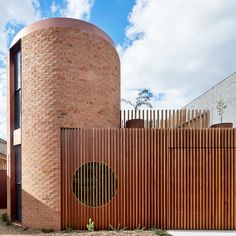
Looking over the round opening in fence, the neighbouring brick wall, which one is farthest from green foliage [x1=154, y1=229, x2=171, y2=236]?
the neighbouring brick wall

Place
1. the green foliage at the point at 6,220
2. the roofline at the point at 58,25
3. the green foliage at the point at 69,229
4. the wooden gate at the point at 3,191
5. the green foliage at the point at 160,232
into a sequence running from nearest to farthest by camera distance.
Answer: the green foliage at the point at 160,232 < the green foliage at the point at 69,229 < the roofline at the point at 58,25 < the green foliage at the point at 6,220 < the wooden gate at the point at 3,191

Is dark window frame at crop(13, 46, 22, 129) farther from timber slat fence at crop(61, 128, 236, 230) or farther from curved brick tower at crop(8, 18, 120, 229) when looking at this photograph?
timber slat fence at crop(61, 128, 236, 230)

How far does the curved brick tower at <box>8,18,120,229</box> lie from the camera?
644cm

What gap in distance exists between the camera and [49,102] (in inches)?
258

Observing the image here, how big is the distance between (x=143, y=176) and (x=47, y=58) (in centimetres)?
490

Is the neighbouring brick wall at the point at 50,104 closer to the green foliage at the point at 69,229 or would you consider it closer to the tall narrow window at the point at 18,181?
the green foliage at the point at 69,229

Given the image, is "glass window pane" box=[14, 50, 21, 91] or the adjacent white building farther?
the adjacent white building

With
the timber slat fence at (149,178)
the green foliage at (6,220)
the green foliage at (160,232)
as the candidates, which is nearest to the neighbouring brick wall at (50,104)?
the timber slat fence at (149,178)

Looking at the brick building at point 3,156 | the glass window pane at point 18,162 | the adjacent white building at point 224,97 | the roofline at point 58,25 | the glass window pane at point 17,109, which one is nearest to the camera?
the roofline at point 58,25

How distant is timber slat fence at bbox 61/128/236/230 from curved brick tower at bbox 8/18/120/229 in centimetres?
44

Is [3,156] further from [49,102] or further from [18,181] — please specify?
[49,102]

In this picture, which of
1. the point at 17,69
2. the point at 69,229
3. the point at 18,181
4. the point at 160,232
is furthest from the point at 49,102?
the point at 160,232

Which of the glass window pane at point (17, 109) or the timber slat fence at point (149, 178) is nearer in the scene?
the timber slat fence at point (149, 178)

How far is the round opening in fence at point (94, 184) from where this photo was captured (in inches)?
252
